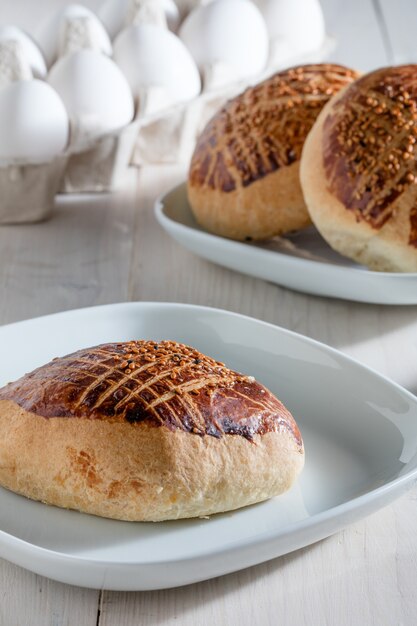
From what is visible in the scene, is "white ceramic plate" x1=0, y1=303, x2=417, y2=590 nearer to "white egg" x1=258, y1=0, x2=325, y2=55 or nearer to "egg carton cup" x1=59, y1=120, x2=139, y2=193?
"egg carton cup" x1=59, y1=120, x2=139, y2=193

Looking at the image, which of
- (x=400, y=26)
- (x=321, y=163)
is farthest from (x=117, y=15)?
(x=400, y=26)

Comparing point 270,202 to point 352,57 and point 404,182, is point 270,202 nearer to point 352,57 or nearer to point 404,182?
point 404,182

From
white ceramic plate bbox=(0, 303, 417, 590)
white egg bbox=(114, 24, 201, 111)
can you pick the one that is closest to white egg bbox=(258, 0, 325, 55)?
white egg bbox=(114, 24, 201, 111)

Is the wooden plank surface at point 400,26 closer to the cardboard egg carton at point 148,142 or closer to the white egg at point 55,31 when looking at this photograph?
the cardboard egg carton at point 148,142

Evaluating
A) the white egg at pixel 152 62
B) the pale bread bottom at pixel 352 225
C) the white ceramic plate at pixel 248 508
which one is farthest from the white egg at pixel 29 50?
the white ceramic plate at pixel 248 508

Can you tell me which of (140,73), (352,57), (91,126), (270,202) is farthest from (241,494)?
(352,57)
